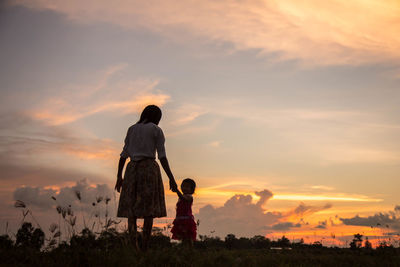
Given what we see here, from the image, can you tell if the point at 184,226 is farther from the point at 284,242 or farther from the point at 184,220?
the point at 284,242

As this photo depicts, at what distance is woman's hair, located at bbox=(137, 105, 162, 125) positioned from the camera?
29.4 feet

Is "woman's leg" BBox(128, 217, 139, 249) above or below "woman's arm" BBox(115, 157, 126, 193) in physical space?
below

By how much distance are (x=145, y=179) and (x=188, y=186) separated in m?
2.31

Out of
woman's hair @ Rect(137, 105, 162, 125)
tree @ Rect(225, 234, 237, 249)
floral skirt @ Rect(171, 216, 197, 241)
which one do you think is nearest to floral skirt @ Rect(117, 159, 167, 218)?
woman's hair @ Rect(137, 105, 162, 125)

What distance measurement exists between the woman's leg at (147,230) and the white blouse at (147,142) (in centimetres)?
129

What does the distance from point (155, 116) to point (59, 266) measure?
11.8 ft

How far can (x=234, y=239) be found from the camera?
1673 cm

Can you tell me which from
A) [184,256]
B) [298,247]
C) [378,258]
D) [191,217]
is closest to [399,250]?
[378,258]

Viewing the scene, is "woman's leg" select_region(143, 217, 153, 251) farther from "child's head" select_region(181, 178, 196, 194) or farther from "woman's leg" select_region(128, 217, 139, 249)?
"child's head" select_region(181, 178, 196, 194)

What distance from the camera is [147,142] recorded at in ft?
28.5

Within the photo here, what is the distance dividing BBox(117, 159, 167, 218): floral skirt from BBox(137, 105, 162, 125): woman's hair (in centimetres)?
86

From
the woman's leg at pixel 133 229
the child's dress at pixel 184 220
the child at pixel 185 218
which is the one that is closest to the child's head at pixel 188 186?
the child at pixel 185 218

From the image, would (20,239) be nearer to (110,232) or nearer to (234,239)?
(110,232)

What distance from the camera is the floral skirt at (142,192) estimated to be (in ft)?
28.5
